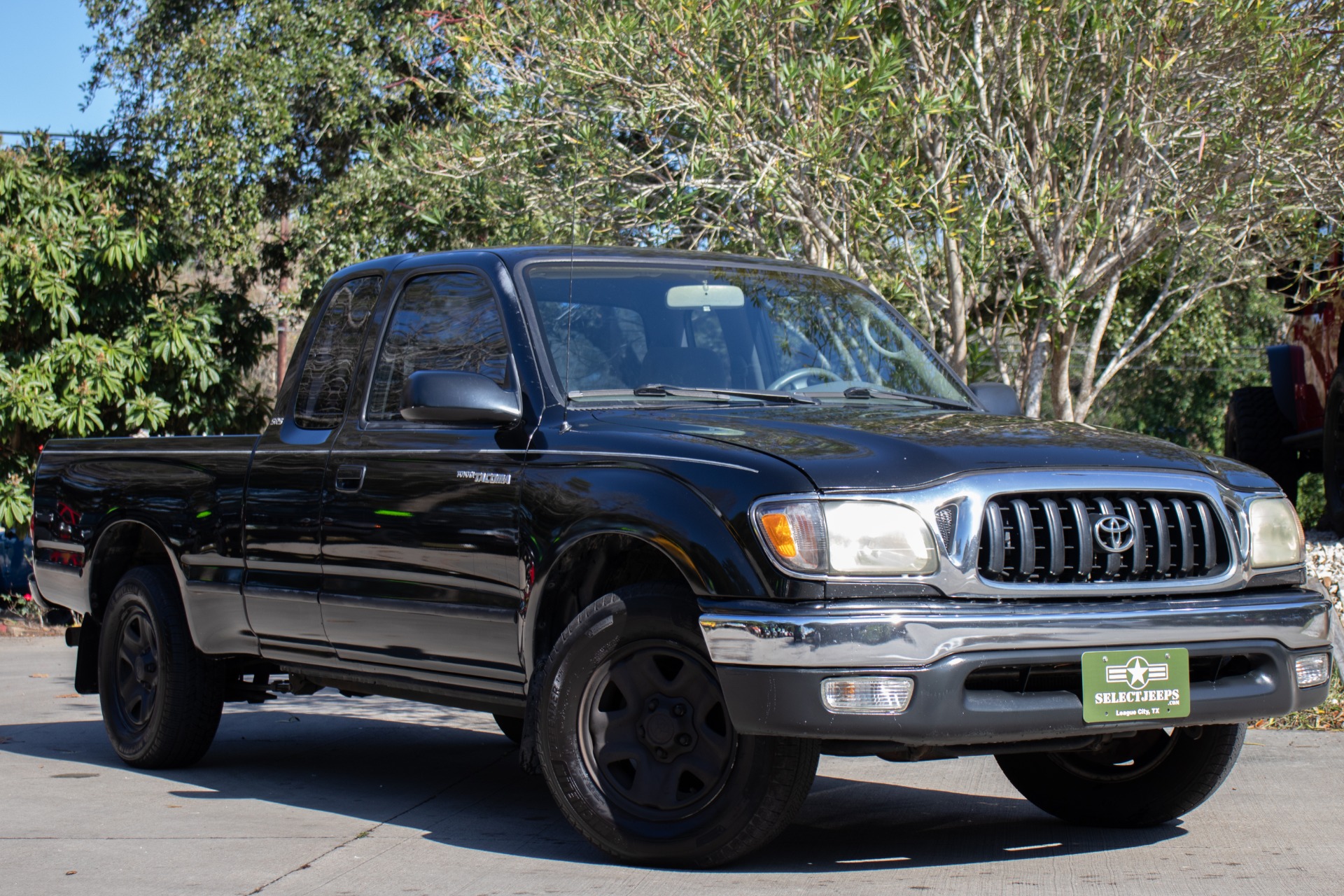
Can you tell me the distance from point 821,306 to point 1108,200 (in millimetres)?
4307

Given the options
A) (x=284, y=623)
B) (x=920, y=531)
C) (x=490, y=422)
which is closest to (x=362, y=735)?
(x=284, y=623)

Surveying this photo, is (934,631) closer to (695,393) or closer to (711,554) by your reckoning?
(711,554)

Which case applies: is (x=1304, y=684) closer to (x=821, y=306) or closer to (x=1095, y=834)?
(x=1095, y=834)

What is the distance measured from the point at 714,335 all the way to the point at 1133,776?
2000 millimetres

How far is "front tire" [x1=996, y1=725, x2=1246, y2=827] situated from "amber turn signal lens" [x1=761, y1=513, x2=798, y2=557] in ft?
5.56

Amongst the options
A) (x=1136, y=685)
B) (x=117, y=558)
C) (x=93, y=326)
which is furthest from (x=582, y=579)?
(x=93, y=326)

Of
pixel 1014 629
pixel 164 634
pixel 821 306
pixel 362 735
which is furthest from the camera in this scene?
pixel 362 735

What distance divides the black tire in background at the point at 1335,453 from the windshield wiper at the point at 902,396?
4031mm

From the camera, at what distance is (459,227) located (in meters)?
14.9

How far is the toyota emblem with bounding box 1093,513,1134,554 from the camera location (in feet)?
14.5

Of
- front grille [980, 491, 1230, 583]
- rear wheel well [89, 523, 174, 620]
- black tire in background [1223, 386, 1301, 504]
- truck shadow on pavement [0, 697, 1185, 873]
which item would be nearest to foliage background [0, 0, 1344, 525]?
black tire in background [1223, 386, 1301, 504]

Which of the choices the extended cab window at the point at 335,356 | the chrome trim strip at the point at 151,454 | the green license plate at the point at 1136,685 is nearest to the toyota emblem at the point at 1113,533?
the green license plate at the point at 1136,685

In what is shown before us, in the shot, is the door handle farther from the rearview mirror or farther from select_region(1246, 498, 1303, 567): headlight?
select_region(1246, 498, 1303, 567): headlight

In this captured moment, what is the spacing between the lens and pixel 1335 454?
8.99m
